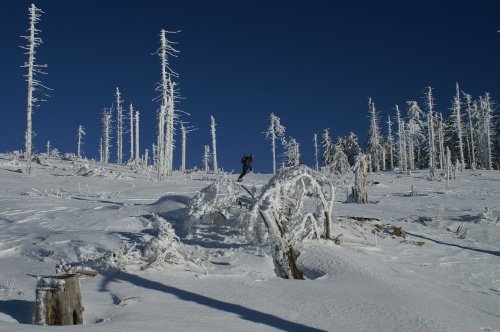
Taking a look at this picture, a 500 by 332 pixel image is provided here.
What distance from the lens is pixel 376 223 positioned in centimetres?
1271

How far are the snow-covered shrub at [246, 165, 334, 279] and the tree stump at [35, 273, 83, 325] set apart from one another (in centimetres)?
374

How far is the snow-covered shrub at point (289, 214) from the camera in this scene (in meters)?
7.96

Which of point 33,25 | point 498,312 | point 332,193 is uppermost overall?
point 33,25

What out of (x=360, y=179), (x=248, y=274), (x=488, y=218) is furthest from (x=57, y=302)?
(x=360, y=179)

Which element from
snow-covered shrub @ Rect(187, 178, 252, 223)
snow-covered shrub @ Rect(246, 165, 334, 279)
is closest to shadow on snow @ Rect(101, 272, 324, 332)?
snow-covered shrub @ Rect(246, 165, 334, 279)

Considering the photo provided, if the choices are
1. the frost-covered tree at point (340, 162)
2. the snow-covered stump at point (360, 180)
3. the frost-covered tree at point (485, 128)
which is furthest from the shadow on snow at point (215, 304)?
the frost-covered tree at point (485, 128)

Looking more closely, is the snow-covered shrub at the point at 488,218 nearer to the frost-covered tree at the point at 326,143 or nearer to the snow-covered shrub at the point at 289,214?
the snow-covered shrub at the point at 289,214

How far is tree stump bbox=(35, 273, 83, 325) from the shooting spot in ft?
16.6

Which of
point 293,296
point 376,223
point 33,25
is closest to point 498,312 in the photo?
point 293,296

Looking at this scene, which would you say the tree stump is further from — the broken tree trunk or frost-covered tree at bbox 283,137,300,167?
frost-covered tree at bbox 283,137,300,167

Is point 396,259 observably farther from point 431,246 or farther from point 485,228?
point 485,228

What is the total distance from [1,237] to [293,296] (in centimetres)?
669

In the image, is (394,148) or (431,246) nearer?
(431,246)

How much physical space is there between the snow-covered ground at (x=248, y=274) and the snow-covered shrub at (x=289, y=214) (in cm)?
35
